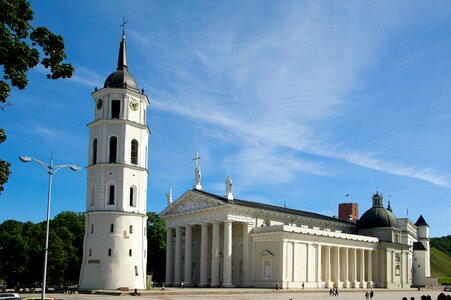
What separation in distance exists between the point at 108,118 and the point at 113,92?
9.11 feet

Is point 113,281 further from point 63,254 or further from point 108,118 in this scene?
point 63,254

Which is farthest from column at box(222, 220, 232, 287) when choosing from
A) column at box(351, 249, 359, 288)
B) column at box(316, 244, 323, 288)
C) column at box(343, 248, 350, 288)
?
column at box(351, 249, 359, 288)

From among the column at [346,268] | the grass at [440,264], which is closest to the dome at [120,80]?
the column at [346,268]

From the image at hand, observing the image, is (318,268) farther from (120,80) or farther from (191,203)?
(120,80)

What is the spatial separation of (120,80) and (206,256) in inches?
1230

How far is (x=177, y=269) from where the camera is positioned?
84.6 m

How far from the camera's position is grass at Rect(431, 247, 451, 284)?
170m

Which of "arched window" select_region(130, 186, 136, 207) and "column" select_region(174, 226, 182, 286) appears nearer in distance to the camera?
"arched window" select_region(130, 186, 136, 207)

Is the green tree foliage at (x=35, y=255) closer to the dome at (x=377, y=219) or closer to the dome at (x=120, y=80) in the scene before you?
the dome at (x=120, y=80)

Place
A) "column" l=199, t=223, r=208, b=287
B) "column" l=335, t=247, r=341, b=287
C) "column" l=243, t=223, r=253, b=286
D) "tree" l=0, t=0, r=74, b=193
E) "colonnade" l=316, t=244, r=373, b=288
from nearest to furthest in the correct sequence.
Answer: "tree" l=0, t=0, r=74, b=193 < "column" l=243, t=223, r=253, b=286 < "column" l=199, t=223, r=208, b=287 < "colonnade" l=316, t=244, r=373, b=288 < "column" l=335, t=247, r=341, b=287

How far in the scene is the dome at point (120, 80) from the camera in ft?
192

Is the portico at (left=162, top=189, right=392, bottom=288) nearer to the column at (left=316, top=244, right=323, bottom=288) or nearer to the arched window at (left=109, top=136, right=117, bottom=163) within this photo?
the column at (left=316, top=244, right=323, bottom=288)

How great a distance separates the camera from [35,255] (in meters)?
70.9

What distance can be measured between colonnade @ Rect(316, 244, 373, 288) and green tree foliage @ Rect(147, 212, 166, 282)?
95.9 ft
